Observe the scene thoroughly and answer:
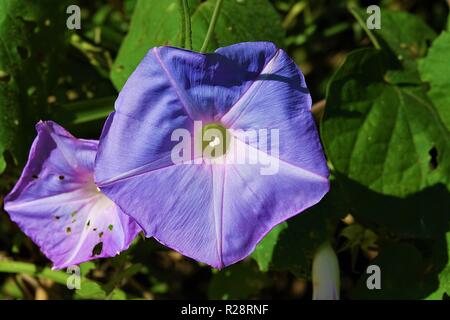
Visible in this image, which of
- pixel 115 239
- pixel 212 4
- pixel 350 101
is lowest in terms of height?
pixel 115 239

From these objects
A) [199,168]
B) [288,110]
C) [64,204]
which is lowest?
[64,204]

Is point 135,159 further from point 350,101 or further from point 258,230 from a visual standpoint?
point 350,101

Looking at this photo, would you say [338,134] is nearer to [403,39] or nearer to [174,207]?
[403,39]

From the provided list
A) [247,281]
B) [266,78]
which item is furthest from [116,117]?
[247,281]

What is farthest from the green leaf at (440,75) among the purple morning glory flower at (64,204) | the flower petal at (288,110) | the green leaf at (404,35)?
the purple morning glory flower at (64,204)

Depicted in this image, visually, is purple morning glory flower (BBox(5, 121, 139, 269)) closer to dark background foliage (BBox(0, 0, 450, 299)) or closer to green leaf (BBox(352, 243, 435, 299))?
dark background foliage (BBox(0, 0, 450, 299))

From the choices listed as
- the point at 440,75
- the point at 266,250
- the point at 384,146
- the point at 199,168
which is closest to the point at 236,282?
the point at 266,250
